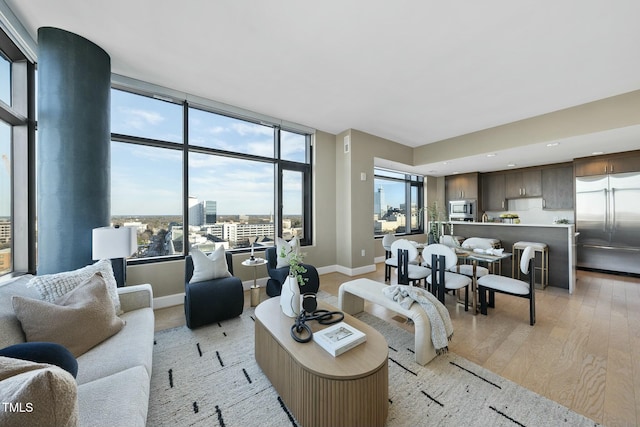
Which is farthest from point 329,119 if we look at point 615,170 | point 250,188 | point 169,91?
point 615,170

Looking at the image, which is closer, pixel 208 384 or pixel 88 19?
pixel 208 384

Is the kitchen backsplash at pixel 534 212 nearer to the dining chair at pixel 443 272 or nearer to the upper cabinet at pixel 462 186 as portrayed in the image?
the upper cabinet at pixel 462 186

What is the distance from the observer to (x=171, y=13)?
207cm

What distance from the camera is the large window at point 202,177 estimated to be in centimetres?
324

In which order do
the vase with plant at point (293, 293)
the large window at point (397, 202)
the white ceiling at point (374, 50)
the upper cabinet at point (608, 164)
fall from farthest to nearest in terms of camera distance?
the large window at point (397, 202) → the upper cabinet at point (608, 164) → the white ceiling at point (374, 50) → the vase with plant at point (293, 293)

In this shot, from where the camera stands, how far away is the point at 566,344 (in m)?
2.31

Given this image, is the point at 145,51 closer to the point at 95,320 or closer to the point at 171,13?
the point at 171,13

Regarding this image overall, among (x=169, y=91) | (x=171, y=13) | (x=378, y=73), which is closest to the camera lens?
(x=171, y=13)

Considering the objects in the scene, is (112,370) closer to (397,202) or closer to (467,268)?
(467,268)

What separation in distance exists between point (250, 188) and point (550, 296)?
16.3ft

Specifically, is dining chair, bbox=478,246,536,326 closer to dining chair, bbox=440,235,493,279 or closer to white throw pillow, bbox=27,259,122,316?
dining chair, bbox=440,235,493,279

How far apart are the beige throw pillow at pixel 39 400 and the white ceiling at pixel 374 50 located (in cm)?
254

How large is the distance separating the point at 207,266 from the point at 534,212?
304 inches

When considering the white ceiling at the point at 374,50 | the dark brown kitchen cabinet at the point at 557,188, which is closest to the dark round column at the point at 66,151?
the white ceiling at the point at 374,50
